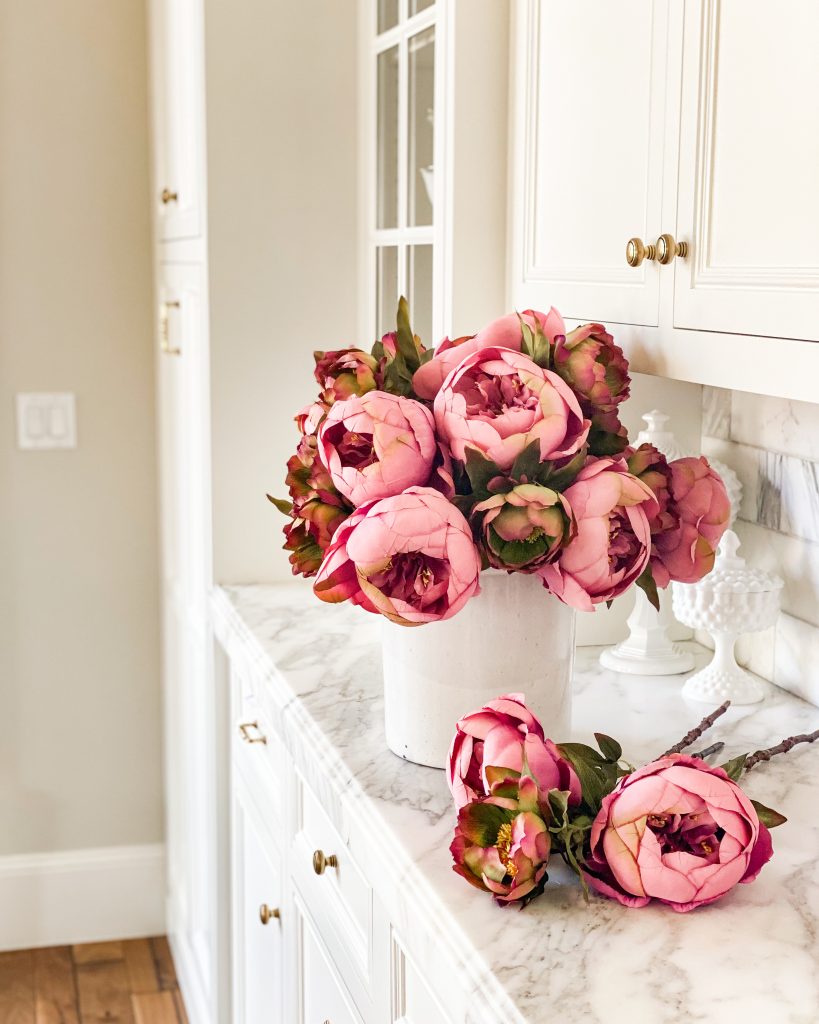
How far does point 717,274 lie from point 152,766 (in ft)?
6.67

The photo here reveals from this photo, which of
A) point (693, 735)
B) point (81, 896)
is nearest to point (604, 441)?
point (693, 735)

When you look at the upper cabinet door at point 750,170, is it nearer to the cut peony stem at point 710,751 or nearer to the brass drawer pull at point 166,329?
the cut peony stem at point 710,751

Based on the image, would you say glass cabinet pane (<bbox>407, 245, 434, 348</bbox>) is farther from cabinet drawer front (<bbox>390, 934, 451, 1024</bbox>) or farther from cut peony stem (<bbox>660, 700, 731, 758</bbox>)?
cabinet drawer front (<bbox>390, 934, 451, 1024</bbox>)

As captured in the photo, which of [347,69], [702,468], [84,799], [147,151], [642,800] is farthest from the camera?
[84,799]

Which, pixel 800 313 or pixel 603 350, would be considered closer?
pixel 800 313

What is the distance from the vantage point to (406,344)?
1135 millimetres

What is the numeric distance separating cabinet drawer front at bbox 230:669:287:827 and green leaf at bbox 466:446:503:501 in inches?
25.9

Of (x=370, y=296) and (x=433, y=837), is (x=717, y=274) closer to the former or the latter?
Result: (x=433, y=837)

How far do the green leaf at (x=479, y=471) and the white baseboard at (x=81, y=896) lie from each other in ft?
6.56

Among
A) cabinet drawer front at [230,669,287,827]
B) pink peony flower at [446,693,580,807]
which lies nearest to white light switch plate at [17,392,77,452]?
cabinet drawer front at [230,669,287,827]

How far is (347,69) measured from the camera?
6.52 ft

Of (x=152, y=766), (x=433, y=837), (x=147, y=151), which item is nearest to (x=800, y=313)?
(x=433, y=837)

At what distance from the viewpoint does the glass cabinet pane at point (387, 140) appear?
6.16ft

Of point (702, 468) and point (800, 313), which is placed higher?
point (800, 313)
